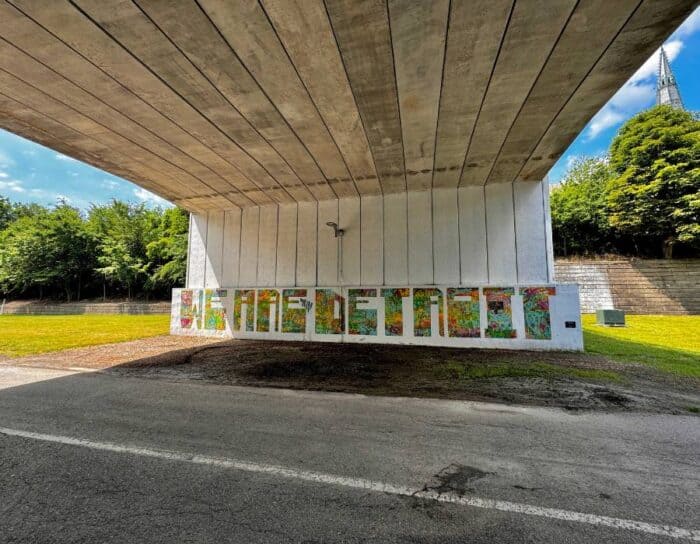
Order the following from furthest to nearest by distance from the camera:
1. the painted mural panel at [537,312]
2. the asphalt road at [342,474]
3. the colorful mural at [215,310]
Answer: the colorful mural at [215,310], the painted mural panel at [537,312], the asphalt road at [342,474]

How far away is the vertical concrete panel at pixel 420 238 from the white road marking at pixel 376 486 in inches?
355

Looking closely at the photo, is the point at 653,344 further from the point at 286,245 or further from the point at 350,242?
the point at 286,245

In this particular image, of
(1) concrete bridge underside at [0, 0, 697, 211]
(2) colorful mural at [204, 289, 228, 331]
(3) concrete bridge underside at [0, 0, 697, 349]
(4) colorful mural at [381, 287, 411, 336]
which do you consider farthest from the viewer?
(2) colorful mural at [204, 289, 228, 331]

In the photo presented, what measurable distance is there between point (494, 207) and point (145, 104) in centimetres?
1009

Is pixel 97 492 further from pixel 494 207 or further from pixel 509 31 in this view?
pixel 494 207

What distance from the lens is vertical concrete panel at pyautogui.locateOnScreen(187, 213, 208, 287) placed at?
46.4ft

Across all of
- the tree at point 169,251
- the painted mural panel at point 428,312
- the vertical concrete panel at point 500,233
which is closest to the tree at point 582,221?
the vertical concrete panel at point 500,233

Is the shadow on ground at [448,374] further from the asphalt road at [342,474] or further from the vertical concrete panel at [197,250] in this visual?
the vertical concrete panel at [197,250]

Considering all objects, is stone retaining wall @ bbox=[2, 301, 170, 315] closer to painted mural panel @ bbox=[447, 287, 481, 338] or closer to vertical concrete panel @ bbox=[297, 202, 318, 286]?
vertical concrete panel @ bbox=[297, 202, 318, 286]

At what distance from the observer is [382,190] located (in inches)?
453

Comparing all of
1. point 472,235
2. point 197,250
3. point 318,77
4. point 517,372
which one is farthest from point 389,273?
point 197,250

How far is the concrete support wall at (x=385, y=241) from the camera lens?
1052 centimetres

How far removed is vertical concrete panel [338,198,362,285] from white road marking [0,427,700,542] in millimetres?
9179

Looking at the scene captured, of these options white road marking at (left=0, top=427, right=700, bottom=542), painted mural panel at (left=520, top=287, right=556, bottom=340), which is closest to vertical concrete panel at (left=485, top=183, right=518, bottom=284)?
painted mural panel at (left=520, top=287, right=556, bottom=340)
